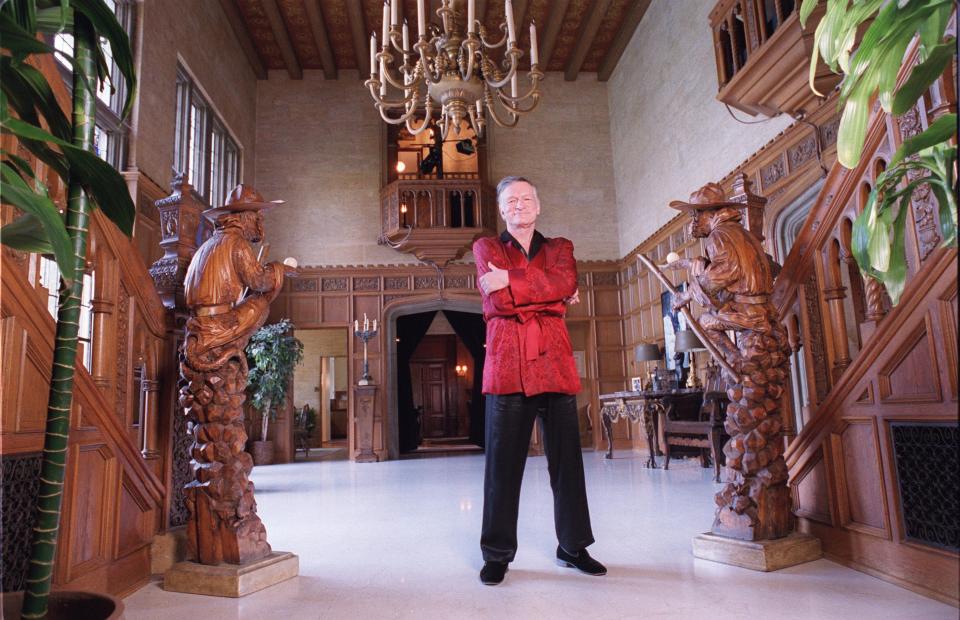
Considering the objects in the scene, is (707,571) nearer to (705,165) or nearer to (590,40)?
(705,165)

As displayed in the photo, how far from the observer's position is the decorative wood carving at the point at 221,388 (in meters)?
2.34

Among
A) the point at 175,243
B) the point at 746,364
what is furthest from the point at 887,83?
the point at 175,243

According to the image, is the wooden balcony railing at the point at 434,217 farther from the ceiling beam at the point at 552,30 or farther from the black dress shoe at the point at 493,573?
the black dress shoe at the point at 493,573

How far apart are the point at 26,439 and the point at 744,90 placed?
6.13 metres

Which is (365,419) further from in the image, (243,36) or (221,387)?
(221,387)

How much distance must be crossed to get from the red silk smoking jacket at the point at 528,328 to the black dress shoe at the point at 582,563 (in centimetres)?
66

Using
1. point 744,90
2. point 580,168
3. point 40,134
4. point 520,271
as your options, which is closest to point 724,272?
point 520,271

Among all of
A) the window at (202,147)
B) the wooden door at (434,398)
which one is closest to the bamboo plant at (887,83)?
the window at (202,147)

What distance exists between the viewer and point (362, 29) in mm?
9906

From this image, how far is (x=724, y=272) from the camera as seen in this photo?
2.54 metres

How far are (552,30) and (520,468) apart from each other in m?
9.42

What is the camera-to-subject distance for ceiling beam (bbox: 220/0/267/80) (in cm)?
941

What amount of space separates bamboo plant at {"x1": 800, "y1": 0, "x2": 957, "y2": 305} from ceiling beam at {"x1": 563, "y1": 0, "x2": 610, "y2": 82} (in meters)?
9.30

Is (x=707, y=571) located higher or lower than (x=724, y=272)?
lower
